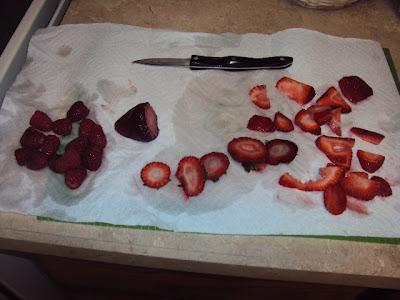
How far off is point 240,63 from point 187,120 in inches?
7.8

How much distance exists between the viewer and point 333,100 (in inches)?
34.1

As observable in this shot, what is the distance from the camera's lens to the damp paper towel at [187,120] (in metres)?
0.73

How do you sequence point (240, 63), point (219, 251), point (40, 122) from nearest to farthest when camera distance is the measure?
point (219, 251)
point (40, 122)
point (240, 63)

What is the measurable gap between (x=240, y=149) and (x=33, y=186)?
41 cm

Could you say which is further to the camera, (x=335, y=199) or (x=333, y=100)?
(x=333, y=100)

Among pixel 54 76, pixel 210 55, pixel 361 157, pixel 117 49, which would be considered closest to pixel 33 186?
pixel 54 76

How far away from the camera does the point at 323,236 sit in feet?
2.34

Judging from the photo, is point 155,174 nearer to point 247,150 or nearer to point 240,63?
point 247,150

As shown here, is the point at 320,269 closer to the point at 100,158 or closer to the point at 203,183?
the point at 203,183

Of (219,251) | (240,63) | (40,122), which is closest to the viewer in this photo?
(219,251)

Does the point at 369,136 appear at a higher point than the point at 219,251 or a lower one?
higher

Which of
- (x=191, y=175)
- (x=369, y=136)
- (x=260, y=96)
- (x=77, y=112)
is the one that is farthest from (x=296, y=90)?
(x=77, y=112)

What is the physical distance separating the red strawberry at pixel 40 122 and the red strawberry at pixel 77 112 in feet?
0.14

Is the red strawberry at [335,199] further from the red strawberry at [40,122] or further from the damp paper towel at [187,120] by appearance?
the red strawberry at [40,122]
